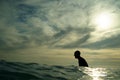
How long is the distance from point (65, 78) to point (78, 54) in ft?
30.0

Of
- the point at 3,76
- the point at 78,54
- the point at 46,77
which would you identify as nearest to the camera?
the point at 3,76

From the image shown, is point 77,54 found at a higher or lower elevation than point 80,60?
higher

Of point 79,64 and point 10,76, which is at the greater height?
point 79,64

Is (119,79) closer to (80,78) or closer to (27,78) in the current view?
(80,78)

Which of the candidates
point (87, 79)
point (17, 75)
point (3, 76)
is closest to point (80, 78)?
point (87, 79)

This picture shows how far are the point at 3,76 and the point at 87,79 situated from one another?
5182mm

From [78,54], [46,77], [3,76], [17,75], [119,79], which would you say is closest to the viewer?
[3,76]

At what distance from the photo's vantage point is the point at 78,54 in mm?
23047

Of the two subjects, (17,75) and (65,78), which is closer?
(17,75)

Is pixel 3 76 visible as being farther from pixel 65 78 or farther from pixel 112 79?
pixel 112 79

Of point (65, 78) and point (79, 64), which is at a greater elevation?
point (79, 64)

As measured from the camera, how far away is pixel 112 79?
47.8ft

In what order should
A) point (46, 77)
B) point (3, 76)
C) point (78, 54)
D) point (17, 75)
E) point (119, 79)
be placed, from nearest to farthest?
point (3, 76) → point (17, 75) → point (46, 77) → point (119, 79) → point (78, 54)

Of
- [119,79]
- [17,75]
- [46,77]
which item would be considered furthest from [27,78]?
[119,79]
